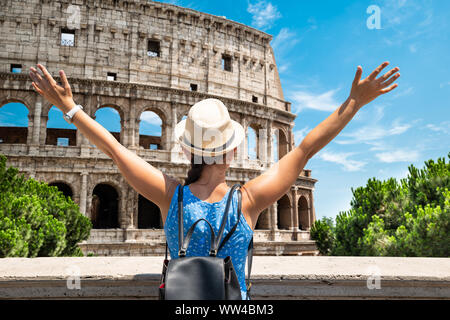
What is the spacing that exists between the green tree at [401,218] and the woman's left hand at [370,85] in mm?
7518

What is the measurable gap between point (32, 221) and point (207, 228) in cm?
1035

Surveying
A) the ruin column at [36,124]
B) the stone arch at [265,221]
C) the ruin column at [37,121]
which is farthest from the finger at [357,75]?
the stone arch at [265,221]

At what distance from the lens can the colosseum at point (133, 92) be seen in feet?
67.6

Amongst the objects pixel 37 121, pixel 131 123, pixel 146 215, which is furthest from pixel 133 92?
pixel 146 215

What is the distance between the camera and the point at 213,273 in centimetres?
150

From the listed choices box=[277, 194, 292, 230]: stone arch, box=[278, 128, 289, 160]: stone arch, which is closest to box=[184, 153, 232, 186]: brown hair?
box=[277, 194, 292, 230]: stone arch

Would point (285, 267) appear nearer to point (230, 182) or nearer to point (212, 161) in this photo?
point (212, 161)

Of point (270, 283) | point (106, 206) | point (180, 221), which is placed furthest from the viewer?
point (106, 206)

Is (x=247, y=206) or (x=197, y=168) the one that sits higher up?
(x=197, y=168)

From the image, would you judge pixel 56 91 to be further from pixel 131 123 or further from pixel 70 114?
pixel 131 123

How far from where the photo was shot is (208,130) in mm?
→ 1896

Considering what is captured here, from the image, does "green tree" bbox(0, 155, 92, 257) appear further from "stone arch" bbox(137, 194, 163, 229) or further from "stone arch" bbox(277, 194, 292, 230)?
"stone arch" bbox(277, 194, 292, 230)

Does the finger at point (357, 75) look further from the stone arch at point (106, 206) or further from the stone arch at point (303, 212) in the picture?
the stone arch at point (303, 212)

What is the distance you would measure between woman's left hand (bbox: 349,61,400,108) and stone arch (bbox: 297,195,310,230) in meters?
26.1
